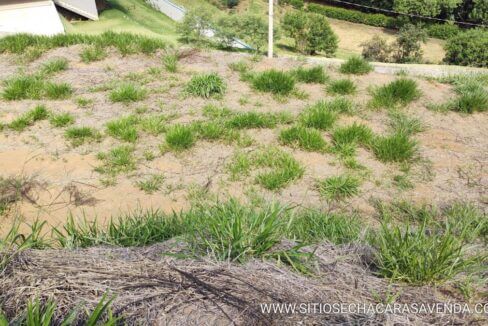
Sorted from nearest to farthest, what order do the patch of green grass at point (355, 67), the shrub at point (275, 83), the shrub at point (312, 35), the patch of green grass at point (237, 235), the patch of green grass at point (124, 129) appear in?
the patch of green grass at point (237, 235) < the patch of green grass at point (124, 129) < the shrub at point (275, 83) < the patch of green grass at point (355, 67) < the shrub at point (312, 35)

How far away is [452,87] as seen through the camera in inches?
252

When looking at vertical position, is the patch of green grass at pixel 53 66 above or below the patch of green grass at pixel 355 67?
above

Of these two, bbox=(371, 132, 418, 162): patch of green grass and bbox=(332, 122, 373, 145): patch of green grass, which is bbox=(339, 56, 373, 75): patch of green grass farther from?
bbox=(371, 132, 418, 162): patch of green grass

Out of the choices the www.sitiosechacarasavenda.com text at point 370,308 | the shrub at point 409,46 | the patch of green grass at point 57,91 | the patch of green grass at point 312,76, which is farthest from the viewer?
the shrub at point 409,46

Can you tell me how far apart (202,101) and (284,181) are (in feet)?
7.00

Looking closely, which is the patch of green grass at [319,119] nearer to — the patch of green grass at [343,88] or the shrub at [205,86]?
the patch of green grass at [343,88]

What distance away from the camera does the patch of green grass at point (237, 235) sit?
249 centimetres

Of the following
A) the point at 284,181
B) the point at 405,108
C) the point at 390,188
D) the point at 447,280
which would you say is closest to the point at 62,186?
the point at 284,181

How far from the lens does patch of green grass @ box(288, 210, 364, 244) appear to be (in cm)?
294

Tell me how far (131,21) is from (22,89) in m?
16.9

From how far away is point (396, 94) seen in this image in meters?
5.90

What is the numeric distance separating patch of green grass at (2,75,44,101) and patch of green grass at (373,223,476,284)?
17.0 ft

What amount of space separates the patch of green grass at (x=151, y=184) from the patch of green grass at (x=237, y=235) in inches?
59.9

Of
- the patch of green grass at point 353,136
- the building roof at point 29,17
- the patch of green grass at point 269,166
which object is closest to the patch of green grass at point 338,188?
the patch of green grass at point 269,166
